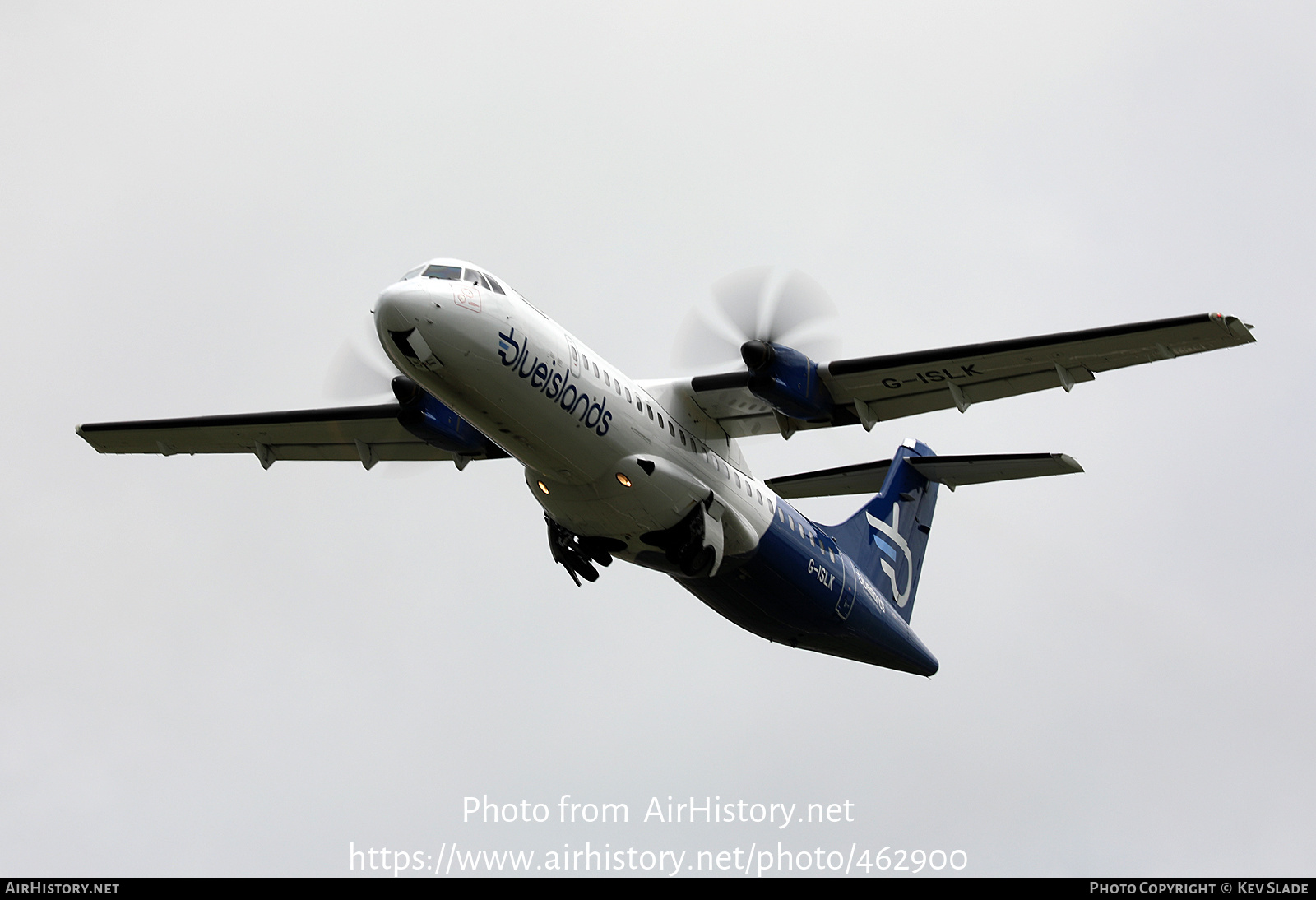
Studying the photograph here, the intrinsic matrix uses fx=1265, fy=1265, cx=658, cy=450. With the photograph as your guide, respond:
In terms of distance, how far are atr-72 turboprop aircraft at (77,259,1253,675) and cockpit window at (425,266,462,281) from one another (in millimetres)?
19

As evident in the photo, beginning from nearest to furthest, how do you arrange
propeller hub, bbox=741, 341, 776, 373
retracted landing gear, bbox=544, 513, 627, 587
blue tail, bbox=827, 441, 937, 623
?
propeller hub, bbox=741, 341, 776, 373
retracted landing gear, bbox=544, 513, 627, 587
blue tail, bbox=827, 441, 937, 623

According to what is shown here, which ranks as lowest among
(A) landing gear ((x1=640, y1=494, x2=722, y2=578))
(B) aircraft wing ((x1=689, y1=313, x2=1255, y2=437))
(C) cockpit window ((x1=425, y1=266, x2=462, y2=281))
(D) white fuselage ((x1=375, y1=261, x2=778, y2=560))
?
(A) landing gear ((x1=640, y1=494, x2=722, y2=578))

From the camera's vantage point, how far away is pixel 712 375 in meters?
15.8

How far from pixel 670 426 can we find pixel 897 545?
7.24 m

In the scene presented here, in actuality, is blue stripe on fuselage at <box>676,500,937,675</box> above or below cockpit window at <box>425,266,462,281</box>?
below

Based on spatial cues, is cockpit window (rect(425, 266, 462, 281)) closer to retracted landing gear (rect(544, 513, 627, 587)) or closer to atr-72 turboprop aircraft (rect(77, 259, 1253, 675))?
atr-72 turboprop aircraft (rect(77, 259, 1253, 675))

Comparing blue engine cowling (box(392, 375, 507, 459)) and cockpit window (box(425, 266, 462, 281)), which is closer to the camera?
cockpit window (box(425, 266, 462, 281))

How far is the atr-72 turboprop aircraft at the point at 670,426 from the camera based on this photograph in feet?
44.0

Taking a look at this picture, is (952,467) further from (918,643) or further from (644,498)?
(644,498)

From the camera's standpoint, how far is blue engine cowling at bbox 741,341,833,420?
585 inches

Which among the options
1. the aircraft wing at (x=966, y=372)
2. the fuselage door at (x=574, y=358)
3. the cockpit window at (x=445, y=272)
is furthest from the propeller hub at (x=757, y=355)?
the cockpit window at (x=445, y=272)

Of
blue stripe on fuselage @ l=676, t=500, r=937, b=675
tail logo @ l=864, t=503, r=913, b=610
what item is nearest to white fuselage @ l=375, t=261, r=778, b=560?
blue stripe on fuselage @ l=676, t=500, r=937, b=675

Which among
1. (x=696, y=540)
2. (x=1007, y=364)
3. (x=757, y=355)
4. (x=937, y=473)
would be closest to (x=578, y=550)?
(x=696, y=540)

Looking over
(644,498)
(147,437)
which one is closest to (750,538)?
(644,498)
